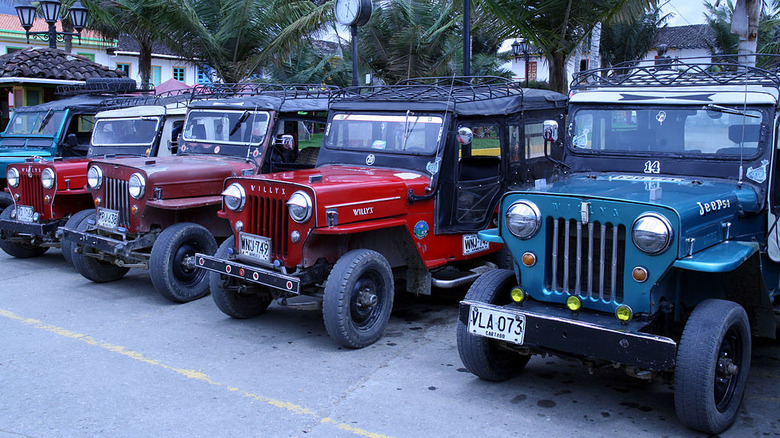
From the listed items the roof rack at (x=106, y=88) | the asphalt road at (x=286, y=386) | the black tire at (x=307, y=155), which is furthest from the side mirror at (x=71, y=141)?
the asphalt road at (x=286, y=386)

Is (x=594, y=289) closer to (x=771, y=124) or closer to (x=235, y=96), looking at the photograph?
(x=771, y=124)

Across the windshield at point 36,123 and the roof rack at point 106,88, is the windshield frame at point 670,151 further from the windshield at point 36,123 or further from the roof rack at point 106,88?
the roof rack at point 106,88

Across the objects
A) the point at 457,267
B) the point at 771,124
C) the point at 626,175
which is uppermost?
the point at 771,124

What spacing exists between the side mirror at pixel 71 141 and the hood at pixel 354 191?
18.6ft

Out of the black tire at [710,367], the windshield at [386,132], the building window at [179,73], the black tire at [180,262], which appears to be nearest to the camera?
the black tire at [710,367]

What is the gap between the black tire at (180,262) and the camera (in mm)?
7488

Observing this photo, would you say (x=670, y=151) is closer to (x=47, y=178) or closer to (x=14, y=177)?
(x=47, y=178)

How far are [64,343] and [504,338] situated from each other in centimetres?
388

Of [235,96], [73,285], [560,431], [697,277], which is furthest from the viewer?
[235,96]

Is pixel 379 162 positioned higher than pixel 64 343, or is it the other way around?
pixel 379 162

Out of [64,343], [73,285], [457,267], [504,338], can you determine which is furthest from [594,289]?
[73,285]

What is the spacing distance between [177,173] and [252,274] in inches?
88.5

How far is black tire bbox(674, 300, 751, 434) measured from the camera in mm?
4266

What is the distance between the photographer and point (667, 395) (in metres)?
5.26
